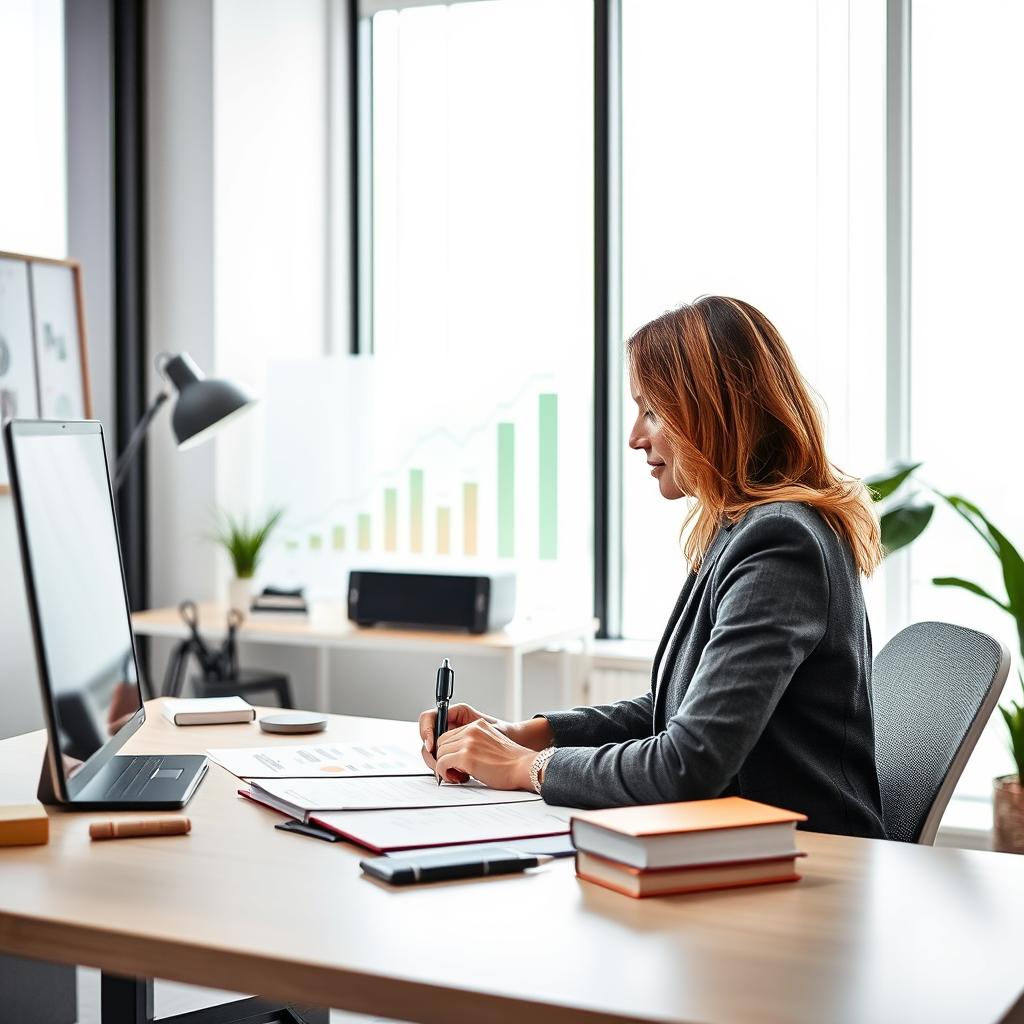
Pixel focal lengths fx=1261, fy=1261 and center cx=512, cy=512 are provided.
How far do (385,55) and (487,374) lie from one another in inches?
45.8

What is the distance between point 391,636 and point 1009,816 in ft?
4.97

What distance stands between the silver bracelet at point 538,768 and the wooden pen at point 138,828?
1.28ft

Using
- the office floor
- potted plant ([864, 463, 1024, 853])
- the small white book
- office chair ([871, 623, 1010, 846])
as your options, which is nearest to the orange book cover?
office chair ([871, 623, 1010, 846])

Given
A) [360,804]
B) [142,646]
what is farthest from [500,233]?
[360,804]

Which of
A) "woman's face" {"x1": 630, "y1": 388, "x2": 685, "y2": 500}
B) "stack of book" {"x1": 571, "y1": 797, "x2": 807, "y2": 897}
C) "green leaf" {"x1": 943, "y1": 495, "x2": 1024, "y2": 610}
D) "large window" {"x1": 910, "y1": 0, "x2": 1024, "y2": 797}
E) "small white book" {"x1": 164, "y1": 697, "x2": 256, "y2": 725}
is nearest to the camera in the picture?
"stack of book" {"x1": 571, "y1": 797, "x2": 807, "y2": 897}

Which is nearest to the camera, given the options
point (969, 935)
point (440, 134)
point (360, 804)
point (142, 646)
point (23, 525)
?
point (969, 935)

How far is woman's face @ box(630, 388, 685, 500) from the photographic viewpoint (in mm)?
1642

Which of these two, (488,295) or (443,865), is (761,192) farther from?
(443,865)

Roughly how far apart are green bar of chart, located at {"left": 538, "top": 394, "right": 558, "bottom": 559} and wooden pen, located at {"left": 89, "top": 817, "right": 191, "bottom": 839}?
263cm

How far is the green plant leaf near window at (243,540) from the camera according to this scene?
143 inches

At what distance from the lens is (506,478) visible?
12.6 feet

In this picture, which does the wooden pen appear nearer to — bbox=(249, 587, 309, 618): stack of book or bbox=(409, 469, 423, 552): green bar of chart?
bbox=(249, 587, 309, 618): stack of book

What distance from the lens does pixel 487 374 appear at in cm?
396

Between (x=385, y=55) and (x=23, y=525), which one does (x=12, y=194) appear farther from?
(x=23, y=525)
